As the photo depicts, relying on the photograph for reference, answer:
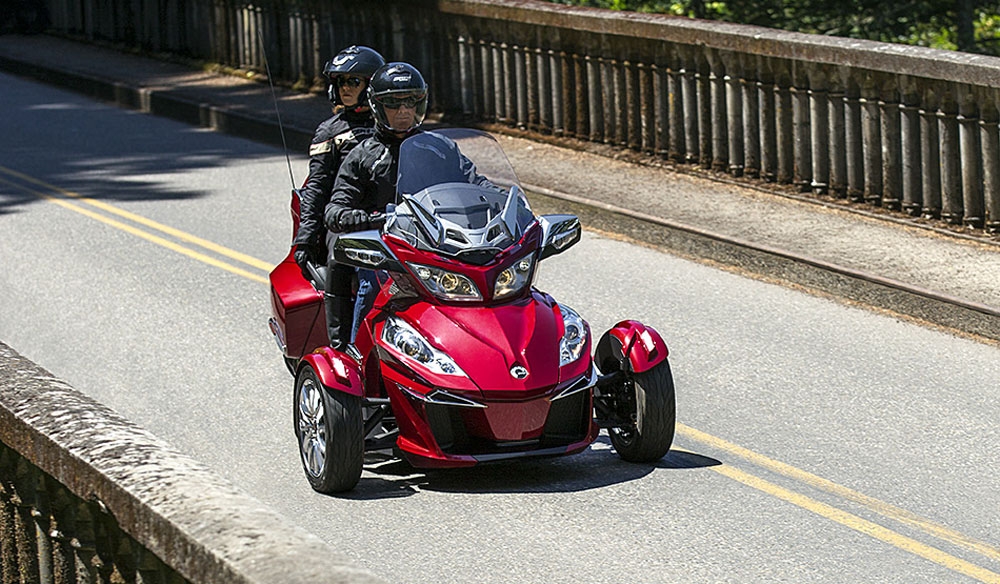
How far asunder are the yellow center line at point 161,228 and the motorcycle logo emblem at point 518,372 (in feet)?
17.4

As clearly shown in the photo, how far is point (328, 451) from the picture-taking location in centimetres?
692

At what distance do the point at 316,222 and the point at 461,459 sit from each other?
1.83 meters

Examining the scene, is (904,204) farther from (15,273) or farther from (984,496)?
(15,273)

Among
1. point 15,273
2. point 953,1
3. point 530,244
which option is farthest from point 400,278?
point 953,1

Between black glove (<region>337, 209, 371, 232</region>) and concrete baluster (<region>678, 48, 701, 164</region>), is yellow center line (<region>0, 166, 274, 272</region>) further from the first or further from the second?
black glove (<region>337, 209, 371, 232</region>)

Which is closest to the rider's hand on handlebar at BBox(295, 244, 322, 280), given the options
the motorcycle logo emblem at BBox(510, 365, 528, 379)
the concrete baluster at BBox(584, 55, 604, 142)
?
the motorcycle logo emblem at BBox(510, 365, 528, 379)

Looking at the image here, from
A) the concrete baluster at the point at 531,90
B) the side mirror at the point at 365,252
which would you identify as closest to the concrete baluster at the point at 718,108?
the concrete baluster at the point at 531,90

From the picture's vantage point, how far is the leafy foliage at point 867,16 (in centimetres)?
2244

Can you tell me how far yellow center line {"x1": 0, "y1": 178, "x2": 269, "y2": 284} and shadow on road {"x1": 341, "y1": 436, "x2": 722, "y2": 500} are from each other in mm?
4276

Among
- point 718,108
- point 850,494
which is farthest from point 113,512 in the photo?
point 718,108

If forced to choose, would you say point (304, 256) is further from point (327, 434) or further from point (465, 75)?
point (465, 75)

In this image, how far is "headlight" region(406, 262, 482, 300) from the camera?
701 centimetres

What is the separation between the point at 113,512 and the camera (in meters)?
3.62

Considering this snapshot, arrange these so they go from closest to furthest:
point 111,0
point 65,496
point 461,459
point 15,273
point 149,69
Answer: point 65,496 → point 461,459 → point 15,273 → point 149,69 → point 111,0
